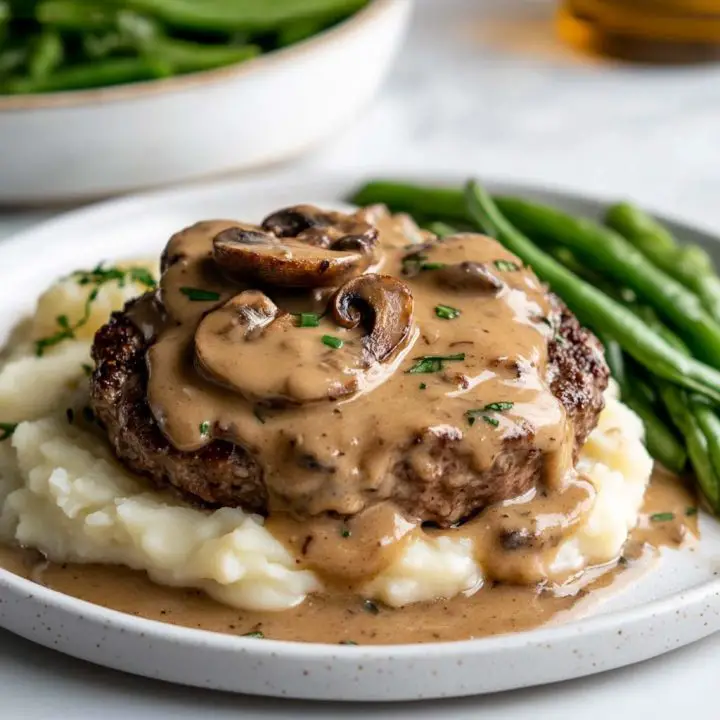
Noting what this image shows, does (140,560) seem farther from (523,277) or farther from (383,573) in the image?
(523,277)

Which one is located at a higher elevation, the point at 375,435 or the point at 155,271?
the point at 375,435

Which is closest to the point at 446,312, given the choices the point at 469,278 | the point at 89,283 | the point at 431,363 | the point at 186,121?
the point at 469,278

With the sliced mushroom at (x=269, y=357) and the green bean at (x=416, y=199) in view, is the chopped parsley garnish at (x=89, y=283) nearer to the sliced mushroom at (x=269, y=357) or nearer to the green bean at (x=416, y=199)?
the sliced mushroom at (x=269, y=357)

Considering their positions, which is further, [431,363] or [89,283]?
[89,283]

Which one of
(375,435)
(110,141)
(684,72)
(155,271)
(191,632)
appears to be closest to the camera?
(191,632)

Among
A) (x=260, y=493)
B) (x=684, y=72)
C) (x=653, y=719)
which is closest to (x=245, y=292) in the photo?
(x=260, y=493)

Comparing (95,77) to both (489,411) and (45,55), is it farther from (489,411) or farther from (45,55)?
(489,411)

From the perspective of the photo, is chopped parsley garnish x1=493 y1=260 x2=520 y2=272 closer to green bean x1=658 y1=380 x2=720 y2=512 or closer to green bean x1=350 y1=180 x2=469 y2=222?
green bean x1=658 y1=380 x2=720 y2=512
